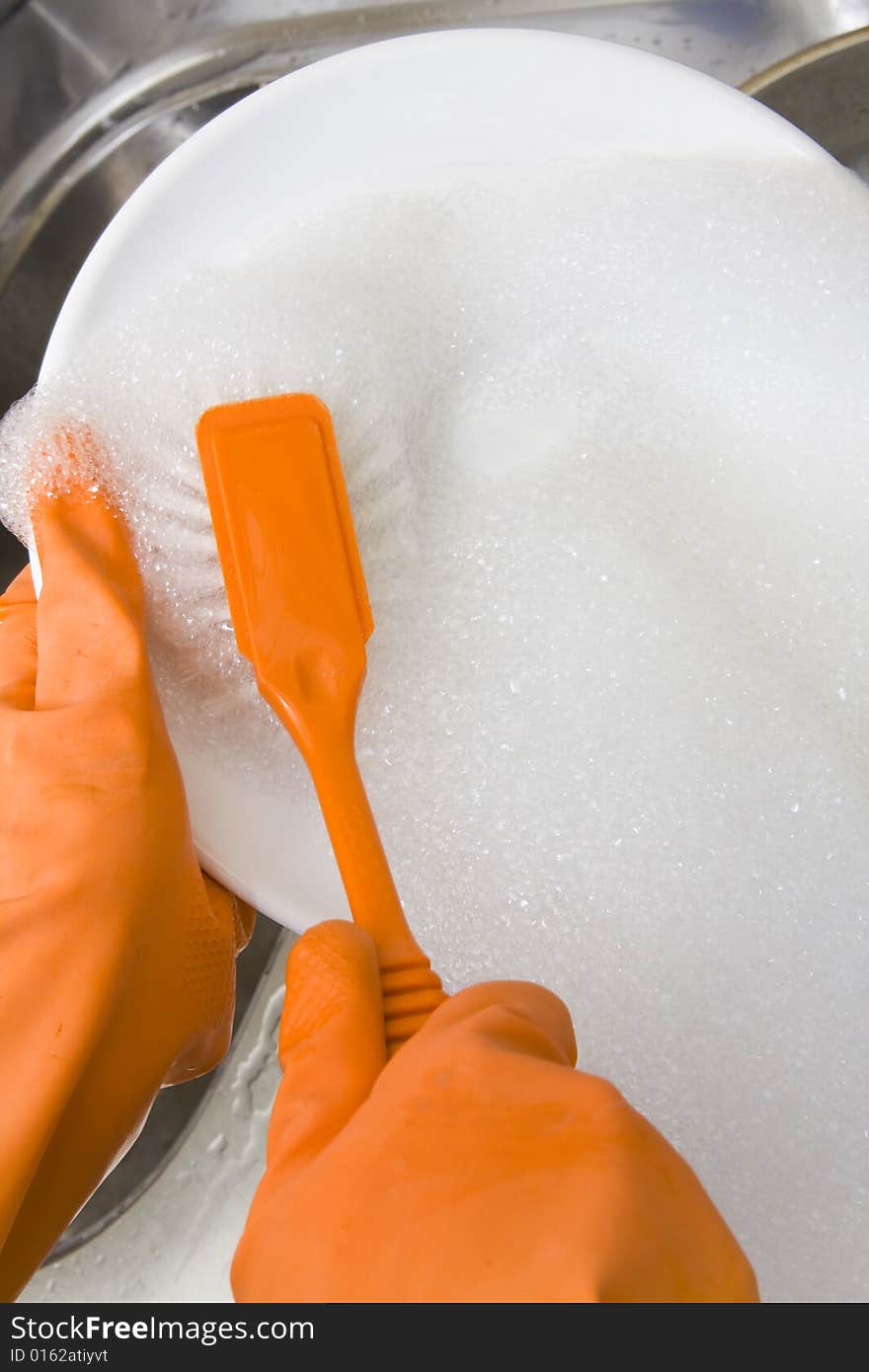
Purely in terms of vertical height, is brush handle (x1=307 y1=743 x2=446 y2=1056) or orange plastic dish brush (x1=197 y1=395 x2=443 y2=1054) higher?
orange plastic dish brush (x1=197 y1=395 x2=443 y2=1054)

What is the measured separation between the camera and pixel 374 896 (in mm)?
444

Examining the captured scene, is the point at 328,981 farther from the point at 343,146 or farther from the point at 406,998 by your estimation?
the point at 343,146

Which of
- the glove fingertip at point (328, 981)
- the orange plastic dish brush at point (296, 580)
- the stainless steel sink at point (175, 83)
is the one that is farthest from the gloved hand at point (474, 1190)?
the stainless steel sink at point (175, 83)

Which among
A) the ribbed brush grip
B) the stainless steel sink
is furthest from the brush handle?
the stainless steel sink

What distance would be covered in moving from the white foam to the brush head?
0.13ft

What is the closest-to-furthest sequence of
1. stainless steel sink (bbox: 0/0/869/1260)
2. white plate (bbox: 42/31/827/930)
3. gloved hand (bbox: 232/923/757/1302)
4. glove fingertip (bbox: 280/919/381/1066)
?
gloved hand (bbox: 232/923/757/1302), glove fingertip (bbox: 280/919/381/1066), white plate (bbox: 42/31/827/930), stainless steel sink (bbox: 0/0/869/1260)

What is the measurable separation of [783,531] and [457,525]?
19 cm

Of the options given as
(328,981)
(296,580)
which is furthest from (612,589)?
(328,981)

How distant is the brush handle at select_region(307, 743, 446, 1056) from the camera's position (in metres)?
0.42

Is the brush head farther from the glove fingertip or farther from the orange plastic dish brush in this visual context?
the glove fingertip

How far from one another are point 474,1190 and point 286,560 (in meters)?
0.30

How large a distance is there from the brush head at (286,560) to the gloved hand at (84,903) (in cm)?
6

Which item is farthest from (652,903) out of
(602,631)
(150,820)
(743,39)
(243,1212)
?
(743,39)

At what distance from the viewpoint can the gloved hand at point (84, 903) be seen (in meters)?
0.44
